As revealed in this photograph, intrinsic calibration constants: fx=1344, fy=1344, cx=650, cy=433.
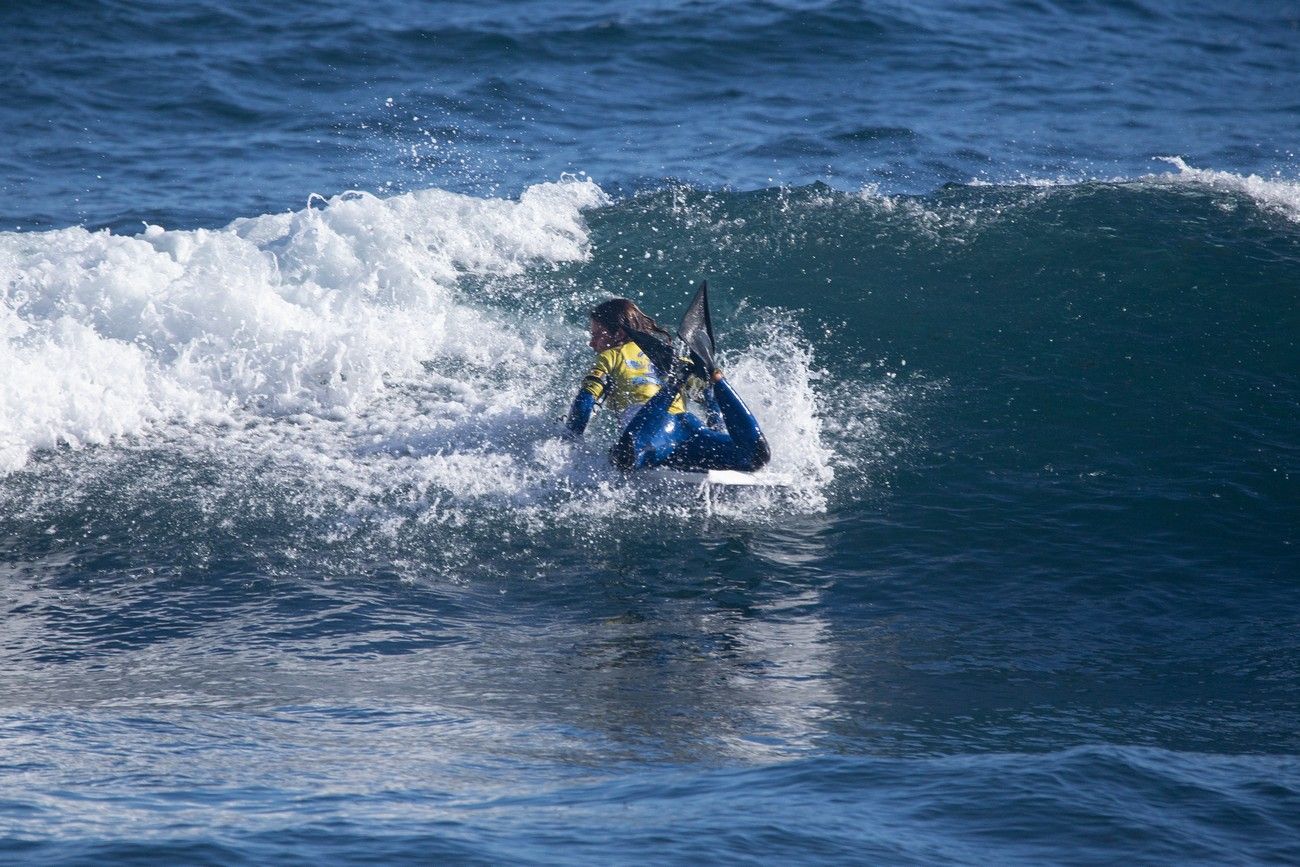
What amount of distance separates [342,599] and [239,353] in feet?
12.4

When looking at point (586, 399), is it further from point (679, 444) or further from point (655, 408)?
point (679, 444)

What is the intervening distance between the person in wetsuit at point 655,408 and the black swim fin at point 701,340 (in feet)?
0.06

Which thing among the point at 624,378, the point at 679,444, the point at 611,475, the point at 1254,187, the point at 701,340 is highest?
the point at 1254,187

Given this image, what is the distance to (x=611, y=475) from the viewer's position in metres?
8.43

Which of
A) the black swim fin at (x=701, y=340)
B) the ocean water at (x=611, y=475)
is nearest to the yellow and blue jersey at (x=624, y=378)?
the black swim fin at (x=701, y=340)

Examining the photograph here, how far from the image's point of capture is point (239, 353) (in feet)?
33.5

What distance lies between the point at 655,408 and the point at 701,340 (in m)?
0.50

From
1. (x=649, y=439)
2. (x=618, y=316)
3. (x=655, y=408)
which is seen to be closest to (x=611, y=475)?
(x=649, y=439)

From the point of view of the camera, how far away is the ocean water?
14.9ft

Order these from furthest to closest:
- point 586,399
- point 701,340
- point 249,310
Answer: point 249,310
point 586,399
point 701,340

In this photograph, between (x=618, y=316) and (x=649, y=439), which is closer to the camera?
(x=649, y=439)

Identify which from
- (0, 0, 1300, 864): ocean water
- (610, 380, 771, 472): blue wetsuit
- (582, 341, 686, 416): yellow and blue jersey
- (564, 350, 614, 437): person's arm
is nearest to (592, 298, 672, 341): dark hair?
(582, 341, 686, 416): yellow and blue jersey

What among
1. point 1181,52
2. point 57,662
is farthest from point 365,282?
point 1181,52

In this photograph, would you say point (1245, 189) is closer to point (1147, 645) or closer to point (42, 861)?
point (1147, 645)
